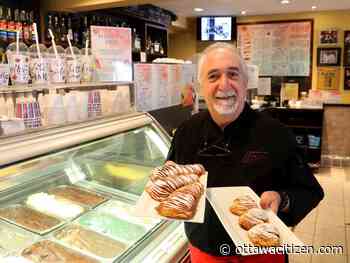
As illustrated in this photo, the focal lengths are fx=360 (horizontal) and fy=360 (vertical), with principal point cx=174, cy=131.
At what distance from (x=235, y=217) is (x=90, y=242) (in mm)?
778

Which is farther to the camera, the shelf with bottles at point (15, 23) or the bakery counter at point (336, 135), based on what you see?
the bakery counter at point (336, 135)

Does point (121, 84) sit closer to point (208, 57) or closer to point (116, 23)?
point (208, 57)

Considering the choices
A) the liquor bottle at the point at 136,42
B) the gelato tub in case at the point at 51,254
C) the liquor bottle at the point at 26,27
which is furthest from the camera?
the liquor bottle at the point at 136,42

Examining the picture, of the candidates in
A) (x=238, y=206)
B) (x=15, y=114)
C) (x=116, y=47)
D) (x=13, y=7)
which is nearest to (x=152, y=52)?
(x=13, y=7)

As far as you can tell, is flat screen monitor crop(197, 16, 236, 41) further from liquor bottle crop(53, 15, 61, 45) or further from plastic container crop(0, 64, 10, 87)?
plastic container crop(0, 64, 10, 87)

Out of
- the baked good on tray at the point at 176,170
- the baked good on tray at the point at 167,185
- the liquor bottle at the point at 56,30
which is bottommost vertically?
the baked good on tray at the point at 167,185

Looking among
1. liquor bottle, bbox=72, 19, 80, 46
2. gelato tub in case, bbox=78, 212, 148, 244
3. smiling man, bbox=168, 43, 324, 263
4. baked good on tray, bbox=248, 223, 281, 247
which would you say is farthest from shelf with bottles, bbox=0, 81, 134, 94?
liquor bottle, bbox=72, 19, 80, 46

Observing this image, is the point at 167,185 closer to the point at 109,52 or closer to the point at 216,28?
the point at 109,52

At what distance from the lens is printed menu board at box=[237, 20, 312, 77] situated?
23.3 ft

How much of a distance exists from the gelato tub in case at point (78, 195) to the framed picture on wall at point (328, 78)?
20.0ft

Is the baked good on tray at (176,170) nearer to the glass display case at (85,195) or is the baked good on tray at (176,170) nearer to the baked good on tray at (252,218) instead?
the baked good on tray at (252,218)

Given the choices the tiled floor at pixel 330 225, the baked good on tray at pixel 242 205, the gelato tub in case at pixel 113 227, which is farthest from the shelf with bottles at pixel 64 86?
the tiled floor at pixel 330 225

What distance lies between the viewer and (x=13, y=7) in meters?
4.07

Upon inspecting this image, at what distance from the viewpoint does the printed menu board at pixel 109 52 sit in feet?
7.85
